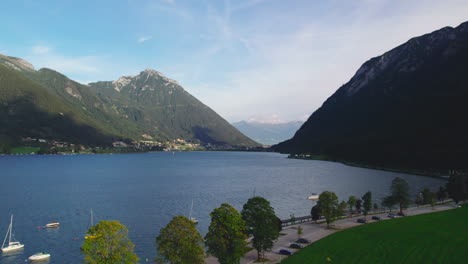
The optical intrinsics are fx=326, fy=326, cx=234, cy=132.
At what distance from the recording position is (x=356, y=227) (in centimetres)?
7325

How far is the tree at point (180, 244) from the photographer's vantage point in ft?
139

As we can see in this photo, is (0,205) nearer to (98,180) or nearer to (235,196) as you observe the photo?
(98,180)

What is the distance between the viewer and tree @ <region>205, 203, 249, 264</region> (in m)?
47.2

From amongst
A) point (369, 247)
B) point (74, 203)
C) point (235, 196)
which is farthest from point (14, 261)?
point (235, 196)

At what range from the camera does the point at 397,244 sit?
55.6 m

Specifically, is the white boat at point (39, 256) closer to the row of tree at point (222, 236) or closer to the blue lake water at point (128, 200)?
the blue lake water at point (128, 200)

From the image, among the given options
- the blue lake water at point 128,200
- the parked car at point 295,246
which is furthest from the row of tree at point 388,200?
the parked car at point 295,246

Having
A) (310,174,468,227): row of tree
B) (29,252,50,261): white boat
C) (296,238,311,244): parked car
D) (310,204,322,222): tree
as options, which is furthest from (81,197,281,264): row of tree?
(310,204,322,222): tree

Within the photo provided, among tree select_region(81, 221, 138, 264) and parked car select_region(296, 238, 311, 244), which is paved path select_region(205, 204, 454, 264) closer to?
parked car select_region(296, 238, 311, 244)

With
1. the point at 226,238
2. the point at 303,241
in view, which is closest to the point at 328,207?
the point at 303,241

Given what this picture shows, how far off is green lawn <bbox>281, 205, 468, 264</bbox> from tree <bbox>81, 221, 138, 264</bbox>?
87.1ft

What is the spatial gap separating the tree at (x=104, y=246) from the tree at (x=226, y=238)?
1297cm

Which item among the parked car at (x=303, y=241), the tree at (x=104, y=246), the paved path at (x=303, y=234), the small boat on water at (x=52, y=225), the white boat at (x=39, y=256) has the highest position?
the tree at (x=104, y=246)

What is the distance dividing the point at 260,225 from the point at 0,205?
99895 millimetres
